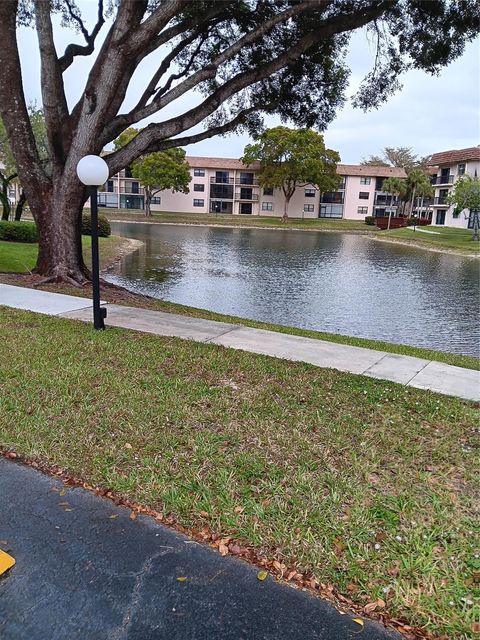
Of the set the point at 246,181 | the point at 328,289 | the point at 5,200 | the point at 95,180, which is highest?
the point at 246,181

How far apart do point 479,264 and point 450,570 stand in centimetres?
2515

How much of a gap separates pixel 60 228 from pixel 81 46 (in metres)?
4.04

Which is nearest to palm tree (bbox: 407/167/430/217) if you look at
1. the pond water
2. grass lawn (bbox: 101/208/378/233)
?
grass lawn (bbox: 101/208/378/233)

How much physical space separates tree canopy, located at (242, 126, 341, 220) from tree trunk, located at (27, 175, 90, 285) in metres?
41.7

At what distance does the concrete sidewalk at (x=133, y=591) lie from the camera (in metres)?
1.92

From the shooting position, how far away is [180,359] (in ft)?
16.4

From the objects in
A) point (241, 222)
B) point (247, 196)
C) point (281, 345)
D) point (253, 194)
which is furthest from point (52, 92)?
point (247, 196)

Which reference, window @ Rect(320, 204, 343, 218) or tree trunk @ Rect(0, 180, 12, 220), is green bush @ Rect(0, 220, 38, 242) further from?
window @ Rect(320, 204, 343, 218)

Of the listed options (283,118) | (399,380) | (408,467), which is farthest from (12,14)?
(408,467)

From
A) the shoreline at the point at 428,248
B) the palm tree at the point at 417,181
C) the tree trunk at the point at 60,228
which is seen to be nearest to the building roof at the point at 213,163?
the palm tree at the point at 417,181

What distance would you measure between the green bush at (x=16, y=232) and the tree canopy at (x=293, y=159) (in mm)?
34478

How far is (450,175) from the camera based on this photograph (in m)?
49.7

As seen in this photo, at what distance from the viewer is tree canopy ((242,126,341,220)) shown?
48438 millimetres

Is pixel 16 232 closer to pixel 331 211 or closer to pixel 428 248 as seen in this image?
pixel 428 248
